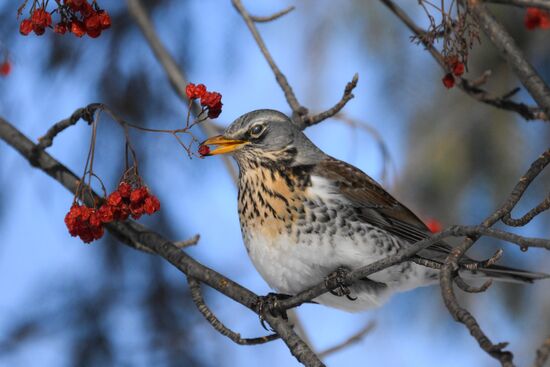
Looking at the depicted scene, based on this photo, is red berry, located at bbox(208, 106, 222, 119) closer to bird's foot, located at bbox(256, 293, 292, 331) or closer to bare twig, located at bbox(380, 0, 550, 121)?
bird's foot, located at bbox(256, 293, 292, 331)

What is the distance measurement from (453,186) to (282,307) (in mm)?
2144

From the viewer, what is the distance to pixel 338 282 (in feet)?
9.32

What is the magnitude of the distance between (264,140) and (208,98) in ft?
3.05

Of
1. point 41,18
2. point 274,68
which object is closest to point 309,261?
point 274,68

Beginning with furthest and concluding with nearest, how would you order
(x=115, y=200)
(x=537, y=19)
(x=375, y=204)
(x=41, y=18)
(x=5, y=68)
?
(x=5, y=68) < (x=375, y=204) < (x=537, y=19) < (x=115, y=200) < (x=41, y=18)

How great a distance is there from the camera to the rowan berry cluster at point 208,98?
248 centimetres

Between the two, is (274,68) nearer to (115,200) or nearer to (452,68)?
(452,68)

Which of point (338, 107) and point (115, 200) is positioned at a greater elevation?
point (338, 107)

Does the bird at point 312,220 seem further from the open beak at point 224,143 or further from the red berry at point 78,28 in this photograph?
the red berry at point 78,28

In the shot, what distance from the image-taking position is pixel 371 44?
489cm

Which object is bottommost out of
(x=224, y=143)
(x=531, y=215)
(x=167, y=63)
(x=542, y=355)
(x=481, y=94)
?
(x=542, y=355)

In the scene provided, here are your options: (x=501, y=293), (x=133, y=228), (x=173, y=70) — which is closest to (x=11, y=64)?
(x=173, y=70)

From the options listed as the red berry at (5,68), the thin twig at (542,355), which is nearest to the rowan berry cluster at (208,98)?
the thin twig at (542,355)

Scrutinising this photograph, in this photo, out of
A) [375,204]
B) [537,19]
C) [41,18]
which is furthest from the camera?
[375,204]
